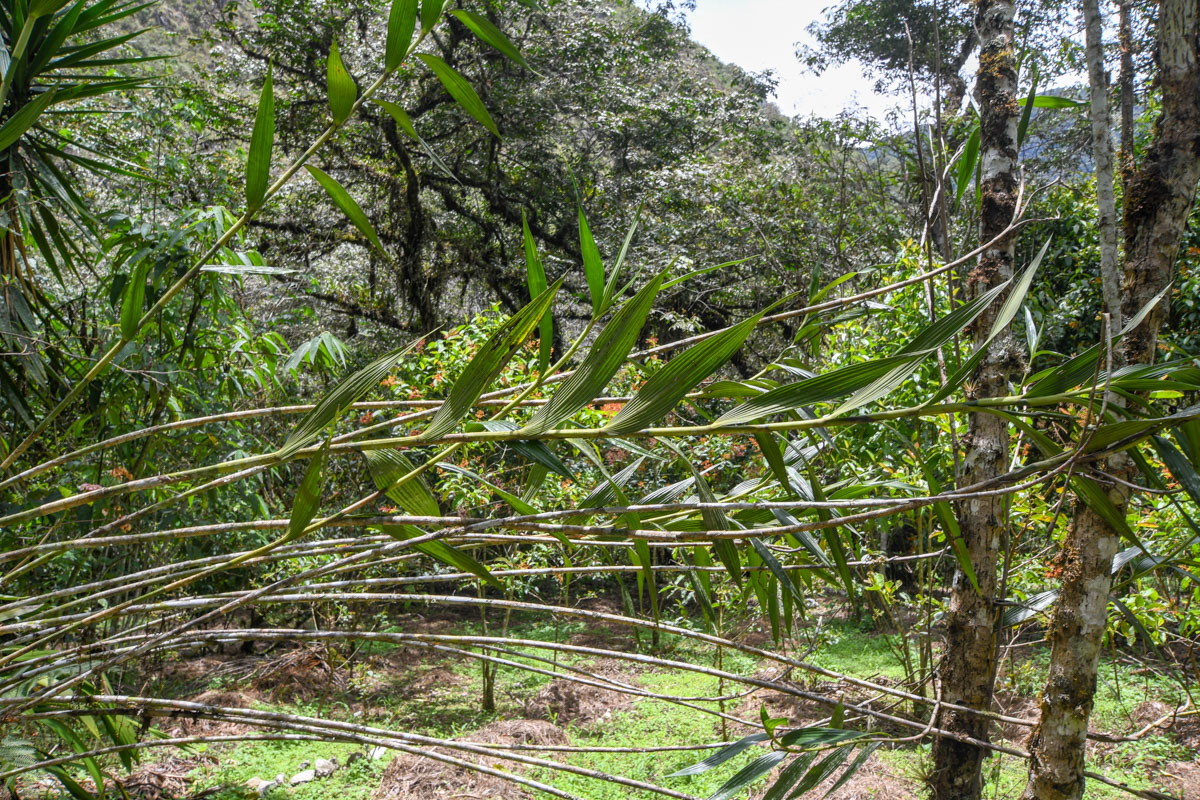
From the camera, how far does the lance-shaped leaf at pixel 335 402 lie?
0.49 meters

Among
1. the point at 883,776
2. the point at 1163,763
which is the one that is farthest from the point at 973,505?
the point at 1163,763

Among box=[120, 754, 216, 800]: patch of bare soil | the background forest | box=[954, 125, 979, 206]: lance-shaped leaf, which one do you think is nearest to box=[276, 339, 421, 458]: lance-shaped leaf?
the background forest

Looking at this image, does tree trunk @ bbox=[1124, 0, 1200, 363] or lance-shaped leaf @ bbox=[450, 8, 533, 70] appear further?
tree trunk @ bbox=[1124, 0, 1200, 363]

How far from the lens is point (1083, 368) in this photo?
537mm

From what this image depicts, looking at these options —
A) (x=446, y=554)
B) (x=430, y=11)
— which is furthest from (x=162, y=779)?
(x=430, y=11)

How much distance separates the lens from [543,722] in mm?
3076

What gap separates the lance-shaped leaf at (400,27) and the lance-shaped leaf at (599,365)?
0.23 m

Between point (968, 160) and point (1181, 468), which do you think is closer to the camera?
point (1181, 468)

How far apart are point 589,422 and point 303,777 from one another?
6.02 ft

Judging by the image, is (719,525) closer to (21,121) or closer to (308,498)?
(308,498)

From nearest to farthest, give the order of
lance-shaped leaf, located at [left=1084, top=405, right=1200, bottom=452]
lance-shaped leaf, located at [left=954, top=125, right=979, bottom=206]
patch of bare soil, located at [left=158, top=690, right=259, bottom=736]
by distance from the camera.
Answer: lance-shaped leaf, located at [left=1084, top=405, right=1200, bottom=452] < lance-shaped leaf, located at [left=954, top=125, right=979, bottom=206] < patch of bare soil, located at [left=158, top=690, right=259, bottom=736]

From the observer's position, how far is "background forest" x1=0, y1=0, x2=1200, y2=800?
0.54m

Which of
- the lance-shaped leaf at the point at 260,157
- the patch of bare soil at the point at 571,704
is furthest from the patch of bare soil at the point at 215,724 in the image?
the lance-shaped leaf at the point at 260,157

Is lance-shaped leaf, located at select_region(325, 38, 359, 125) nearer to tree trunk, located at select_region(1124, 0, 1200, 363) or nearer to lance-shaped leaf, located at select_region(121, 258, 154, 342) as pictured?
lance-shaped leaf, located at select_region(121, 258, 154, 342)
